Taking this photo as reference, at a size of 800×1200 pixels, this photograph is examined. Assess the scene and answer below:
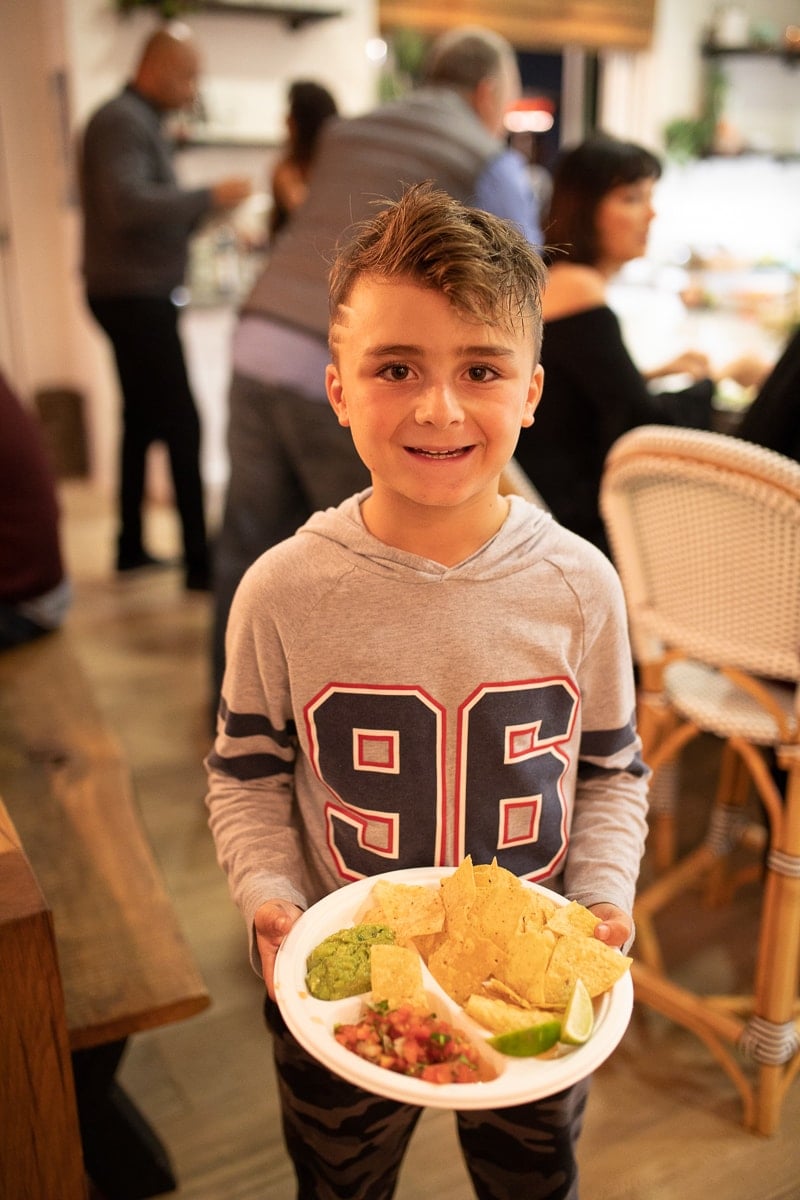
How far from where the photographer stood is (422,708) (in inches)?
38.2

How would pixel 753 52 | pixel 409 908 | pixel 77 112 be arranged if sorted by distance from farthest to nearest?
pixel 753 52 < pixel 77 112 < pixel 409 908

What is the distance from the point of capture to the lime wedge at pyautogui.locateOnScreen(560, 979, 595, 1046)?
2.66ft

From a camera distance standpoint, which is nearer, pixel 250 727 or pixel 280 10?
pixel 250 727

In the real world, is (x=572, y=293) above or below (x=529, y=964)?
above

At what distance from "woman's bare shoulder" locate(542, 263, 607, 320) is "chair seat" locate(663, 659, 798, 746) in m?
0.74

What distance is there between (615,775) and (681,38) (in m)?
5.67

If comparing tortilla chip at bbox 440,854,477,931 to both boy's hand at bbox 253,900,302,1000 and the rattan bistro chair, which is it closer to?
boy's hand at bbox 253,900,302,1000

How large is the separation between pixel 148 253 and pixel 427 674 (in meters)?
3.25

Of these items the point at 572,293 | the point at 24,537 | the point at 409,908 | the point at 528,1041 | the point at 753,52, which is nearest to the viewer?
the point at 528,1041

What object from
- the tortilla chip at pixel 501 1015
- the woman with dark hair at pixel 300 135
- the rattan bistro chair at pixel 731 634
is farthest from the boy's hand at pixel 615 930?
the woman with dark hair at pixel 300 135

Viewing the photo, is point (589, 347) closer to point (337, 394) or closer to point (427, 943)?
point (337, 394)

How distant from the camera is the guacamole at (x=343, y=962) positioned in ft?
2.85

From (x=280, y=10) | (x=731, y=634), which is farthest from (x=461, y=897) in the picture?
(x=280, y=10)

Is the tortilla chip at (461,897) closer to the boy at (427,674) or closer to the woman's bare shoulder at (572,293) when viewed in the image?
the boy at (427,674)
